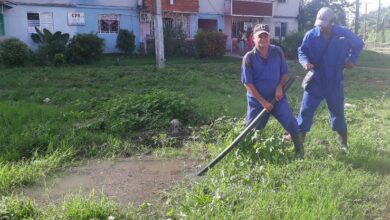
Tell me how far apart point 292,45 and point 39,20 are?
13.3 m

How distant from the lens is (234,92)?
34.1ft

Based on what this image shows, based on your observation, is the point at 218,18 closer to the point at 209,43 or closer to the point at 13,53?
the point at 209,43

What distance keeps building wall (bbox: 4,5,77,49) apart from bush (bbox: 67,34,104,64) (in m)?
3.63

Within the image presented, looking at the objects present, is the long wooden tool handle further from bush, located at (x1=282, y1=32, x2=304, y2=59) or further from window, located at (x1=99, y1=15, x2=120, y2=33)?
bush, located at (x1=282, y1=32, x2=304, y2=59)

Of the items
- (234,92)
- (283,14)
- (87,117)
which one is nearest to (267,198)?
(87,117)

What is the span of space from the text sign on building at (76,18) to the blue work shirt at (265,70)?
18.0m

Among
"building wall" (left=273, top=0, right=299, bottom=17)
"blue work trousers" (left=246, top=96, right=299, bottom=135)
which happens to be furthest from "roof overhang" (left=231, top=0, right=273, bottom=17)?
"blue work trousers" (left=246, top=96, right=299, bottom=135)

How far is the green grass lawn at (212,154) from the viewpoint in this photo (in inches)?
142

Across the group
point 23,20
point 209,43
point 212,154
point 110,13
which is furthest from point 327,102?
point 110,13

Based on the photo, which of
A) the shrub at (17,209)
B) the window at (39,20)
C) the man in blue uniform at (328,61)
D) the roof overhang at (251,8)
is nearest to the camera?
the shrub at (17,209)

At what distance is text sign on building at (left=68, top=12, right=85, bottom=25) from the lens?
826 inches

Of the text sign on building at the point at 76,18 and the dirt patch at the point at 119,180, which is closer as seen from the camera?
the dirt patch at the point at 119,180

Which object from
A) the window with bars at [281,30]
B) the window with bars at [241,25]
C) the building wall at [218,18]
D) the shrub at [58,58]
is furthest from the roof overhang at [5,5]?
the window with bars at [281,30]

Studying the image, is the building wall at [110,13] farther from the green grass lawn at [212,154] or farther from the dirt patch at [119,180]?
the dirt patch at [119,180]
